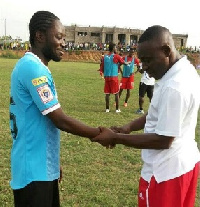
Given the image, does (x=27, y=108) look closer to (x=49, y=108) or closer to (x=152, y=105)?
(x=49, y=108)

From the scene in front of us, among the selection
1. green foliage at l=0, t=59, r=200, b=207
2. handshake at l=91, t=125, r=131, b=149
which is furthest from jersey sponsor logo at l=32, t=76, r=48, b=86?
green foliage at l=0, t=59, r=200, b=207

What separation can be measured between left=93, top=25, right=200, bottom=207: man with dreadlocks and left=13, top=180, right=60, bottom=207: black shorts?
0.64m

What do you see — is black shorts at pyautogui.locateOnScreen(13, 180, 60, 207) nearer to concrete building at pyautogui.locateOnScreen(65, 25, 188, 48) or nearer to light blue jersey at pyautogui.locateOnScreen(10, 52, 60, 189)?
light blue jersey at pyautogui.locateOnScreen(10, 52, 60, 189)

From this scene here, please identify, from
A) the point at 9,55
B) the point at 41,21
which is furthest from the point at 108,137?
the point at 9,55

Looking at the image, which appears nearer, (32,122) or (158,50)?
(158,50)

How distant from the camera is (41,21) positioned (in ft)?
7.88

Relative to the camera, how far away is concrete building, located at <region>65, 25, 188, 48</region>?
3044 inches

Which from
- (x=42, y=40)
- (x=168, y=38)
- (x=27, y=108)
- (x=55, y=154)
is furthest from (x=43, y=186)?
(x=168, y=38)

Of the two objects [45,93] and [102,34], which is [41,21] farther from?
[102,34]

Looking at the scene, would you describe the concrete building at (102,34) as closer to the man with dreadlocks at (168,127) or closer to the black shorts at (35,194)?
the black shorts at (35,194)

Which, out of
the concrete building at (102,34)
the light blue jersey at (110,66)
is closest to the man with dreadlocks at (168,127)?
the light blue jersey at (110,66)

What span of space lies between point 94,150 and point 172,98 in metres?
4.09

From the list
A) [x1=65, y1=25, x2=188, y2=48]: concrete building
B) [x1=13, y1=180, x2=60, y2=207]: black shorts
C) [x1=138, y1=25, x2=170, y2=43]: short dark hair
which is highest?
[x1=65, y1=25, x2=188, y2=48]: concrete building

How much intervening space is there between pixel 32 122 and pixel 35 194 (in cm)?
51
